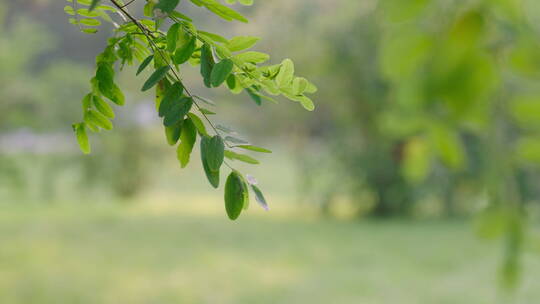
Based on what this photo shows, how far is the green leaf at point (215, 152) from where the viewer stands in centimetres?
63

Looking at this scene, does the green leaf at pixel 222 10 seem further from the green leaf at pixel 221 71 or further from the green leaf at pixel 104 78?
the green leaf at pixel 104 78

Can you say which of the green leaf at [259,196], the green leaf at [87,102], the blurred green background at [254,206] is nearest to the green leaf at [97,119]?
the green leaf at [87,102]

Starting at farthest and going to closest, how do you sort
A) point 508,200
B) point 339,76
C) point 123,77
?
point 123,77 → point 339,76 → point 508,200

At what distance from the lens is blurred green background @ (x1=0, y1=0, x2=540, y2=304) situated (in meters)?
5.41

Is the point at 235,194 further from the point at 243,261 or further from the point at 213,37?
the point at 243,261

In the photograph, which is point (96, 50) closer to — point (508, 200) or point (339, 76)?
point (339, 76)

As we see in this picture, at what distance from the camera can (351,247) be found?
6996 mm

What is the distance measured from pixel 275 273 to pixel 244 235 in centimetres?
204

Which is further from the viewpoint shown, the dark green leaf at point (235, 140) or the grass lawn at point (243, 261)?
the grass lawn at point (243, 261)

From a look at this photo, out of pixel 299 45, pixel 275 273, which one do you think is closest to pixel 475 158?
pixel 299 45

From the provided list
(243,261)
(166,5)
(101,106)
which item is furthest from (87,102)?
(243,261)

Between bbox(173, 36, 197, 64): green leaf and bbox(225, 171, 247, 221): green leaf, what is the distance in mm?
134

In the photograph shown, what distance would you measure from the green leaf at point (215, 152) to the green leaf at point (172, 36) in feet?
0.37

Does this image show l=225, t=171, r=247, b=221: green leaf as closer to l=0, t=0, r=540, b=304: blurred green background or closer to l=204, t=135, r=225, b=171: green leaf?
l=204, t=135, r=225, b=171: green leaf
